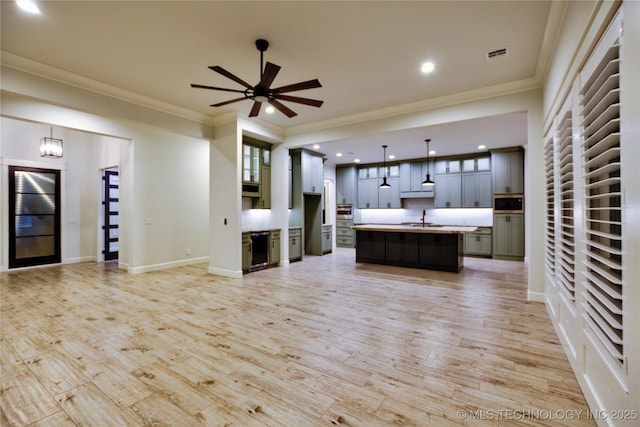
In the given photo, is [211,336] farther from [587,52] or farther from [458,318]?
[587,52]

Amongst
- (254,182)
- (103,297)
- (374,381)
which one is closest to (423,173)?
(254,182)

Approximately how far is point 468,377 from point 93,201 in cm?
878

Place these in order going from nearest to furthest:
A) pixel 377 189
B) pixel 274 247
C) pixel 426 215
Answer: pixel 274 247, pixel 426 215, pixel 377 189

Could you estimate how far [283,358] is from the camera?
2475mm

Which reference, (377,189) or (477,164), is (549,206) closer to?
(477,164)

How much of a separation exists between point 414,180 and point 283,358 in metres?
7.55

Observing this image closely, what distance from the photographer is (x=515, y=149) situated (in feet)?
23.7

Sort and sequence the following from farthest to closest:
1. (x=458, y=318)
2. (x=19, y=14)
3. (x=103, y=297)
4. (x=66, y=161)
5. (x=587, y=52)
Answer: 1. (x=66, y=161)
2. (x=103, y=297)
3. (x=458, y=318)
4. (x=19, y=14)
5. (x=587, y=52)

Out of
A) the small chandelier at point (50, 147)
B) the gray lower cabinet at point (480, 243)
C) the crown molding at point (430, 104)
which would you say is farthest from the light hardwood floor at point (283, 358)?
the gray lower cabinet at point (480, 243)

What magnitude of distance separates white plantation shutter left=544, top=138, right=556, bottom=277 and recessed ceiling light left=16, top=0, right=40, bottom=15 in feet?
17.2

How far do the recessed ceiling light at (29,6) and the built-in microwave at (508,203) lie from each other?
29.0ft

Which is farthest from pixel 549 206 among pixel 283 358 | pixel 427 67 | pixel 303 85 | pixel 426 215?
pixel 426 215

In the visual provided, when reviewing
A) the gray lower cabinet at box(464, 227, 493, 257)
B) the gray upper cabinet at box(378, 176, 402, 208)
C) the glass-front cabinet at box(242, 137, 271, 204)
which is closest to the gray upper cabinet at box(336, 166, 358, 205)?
the gray upper cabinet at box(378, 176, 402, 208)

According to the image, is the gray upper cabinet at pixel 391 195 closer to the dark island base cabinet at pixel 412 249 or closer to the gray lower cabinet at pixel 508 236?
the gray lower cabinet at pixel 508 236
